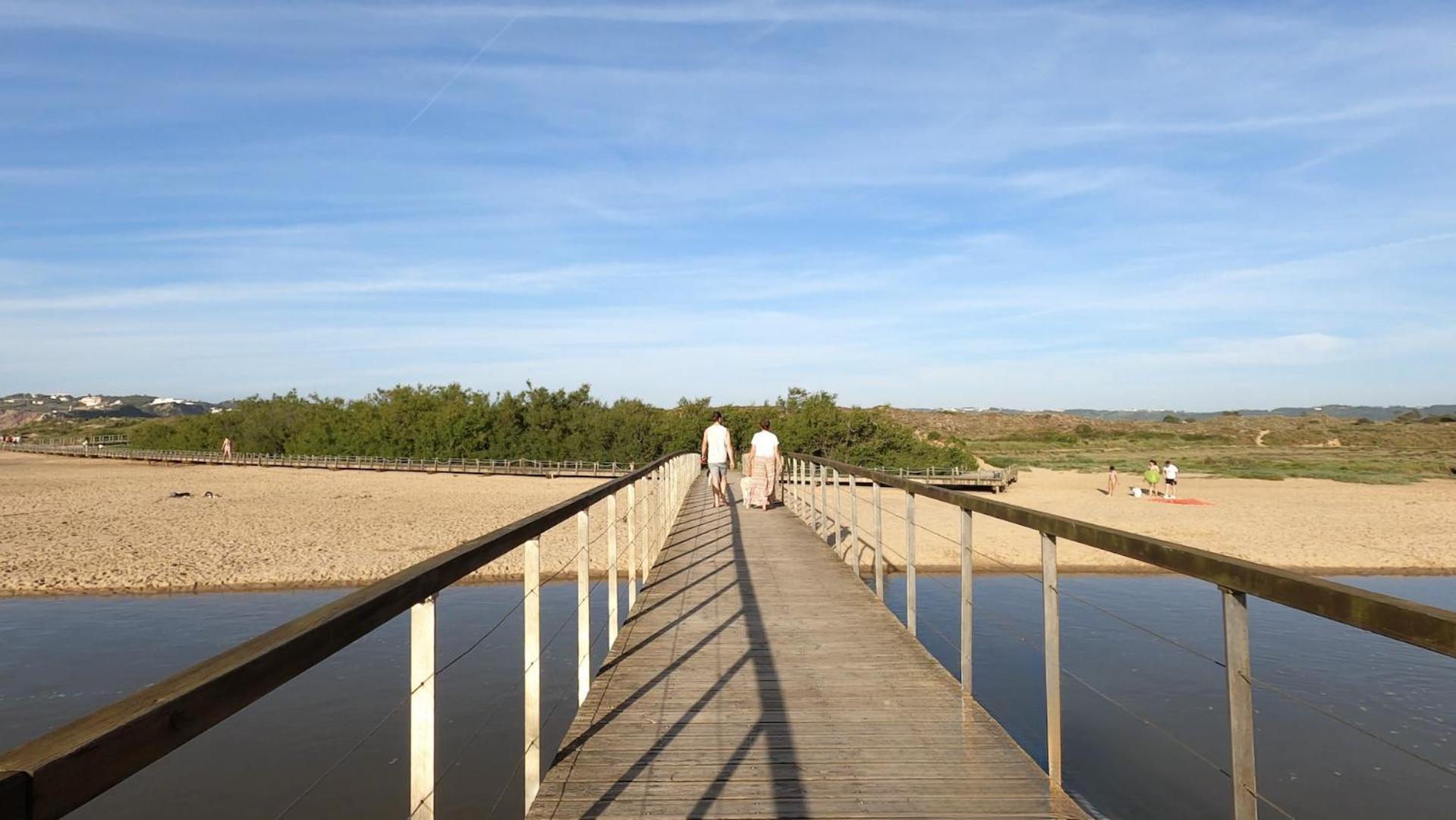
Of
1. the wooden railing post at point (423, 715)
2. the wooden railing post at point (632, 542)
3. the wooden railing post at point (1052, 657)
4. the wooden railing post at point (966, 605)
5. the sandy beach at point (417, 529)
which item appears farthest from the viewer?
the sandy beach at point (417, 529)

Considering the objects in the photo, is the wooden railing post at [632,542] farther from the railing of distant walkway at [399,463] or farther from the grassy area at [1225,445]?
Result: the grassy area at [1225,445]

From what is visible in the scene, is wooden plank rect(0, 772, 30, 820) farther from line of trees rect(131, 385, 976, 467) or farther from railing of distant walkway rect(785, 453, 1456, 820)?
line of trees rect(131, 385, 976, 467)

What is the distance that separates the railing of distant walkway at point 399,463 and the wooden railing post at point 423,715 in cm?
3887

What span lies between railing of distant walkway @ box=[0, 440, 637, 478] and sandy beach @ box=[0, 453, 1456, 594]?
1116 centimetres

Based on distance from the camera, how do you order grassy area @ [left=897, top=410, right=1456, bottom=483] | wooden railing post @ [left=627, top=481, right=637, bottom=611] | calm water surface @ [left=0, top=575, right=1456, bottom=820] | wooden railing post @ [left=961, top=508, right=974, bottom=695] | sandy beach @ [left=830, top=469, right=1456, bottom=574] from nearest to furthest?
1. wooden railing post @ [left=961, top=508, right=974, bottom=695]
2. wooden railing post @ [left=627, top=481, right=637, bottom=611]
3. calm water surface @ [left=0, top=575, right=1456, bottom=820]
4. sandy beach @ [left=830, top=469, right=1456, bottom=574]
5. grassy area @ [left=897, top=410, right=1456, bottom=483]

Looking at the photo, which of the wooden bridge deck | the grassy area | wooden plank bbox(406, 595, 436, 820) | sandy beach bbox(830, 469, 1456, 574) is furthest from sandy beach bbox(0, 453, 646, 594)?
the grassy area

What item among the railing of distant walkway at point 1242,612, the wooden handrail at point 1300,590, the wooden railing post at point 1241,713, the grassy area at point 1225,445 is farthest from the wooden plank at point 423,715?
the grassy area at point 1225,445

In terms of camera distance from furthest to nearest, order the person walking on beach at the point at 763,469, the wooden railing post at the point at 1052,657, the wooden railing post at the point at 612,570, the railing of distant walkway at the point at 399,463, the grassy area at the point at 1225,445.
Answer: the grassy area at the point at 1225,445, the railing of distant walkway at the point at 399,463, the person walking on beach at the point at 763,469, the wooden railing post at the point at 612,570, the wooden railing post at the point at 1052,657

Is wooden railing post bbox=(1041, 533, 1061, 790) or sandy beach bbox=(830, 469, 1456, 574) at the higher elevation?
wooden railing post bbox=(1041, 533, 1061, 790)

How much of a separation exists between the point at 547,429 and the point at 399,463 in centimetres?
939

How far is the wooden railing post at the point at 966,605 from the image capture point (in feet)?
14.0

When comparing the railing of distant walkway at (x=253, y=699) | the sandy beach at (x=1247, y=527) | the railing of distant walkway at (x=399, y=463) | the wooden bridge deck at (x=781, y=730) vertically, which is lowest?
the sandy beach at (x=1247, y=527)

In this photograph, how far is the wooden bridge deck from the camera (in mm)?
3100

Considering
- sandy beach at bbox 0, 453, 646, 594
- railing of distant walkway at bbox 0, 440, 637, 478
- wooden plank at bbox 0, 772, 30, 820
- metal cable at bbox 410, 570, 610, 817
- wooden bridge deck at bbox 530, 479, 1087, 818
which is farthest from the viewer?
railing of distant walkway at bbox 0, 440, 637, 478
